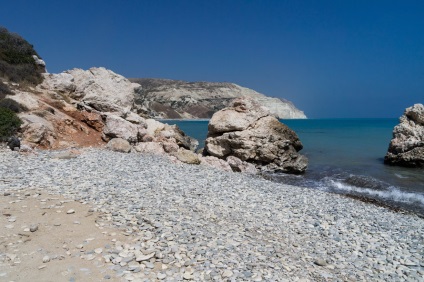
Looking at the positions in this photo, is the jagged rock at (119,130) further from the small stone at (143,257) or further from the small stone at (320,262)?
the small stone at (320,262)

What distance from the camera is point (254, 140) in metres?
24.4

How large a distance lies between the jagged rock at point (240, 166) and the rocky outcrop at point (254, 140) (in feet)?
0.26

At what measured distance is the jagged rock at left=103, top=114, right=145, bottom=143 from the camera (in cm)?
2217

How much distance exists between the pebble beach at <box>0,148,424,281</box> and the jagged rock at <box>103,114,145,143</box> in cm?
775

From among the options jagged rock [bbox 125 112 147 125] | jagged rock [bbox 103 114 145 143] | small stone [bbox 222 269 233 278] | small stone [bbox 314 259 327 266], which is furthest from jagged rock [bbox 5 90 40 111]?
small stone [bbox 314 259 327 266]

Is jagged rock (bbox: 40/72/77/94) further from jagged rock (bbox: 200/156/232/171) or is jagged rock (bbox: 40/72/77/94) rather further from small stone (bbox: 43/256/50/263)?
small stone (bbox: 43/256/50/263)

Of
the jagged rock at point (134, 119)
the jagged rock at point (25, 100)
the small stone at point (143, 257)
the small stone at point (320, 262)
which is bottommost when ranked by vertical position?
the small stone at point (320, 262)

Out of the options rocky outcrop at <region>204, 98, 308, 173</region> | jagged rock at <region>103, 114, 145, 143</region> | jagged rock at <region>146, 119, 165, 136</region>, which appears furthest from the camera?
jagged rock at <region>146, 119, 165, 136</region>

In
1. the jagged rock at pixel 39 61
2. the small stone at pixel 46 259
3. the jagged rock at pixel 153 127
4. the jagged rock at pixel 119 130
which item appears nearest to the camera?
the small stone at pixel 46 259

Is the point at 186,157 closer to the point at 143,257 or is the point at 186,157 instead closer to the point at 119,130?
the point at 119,130

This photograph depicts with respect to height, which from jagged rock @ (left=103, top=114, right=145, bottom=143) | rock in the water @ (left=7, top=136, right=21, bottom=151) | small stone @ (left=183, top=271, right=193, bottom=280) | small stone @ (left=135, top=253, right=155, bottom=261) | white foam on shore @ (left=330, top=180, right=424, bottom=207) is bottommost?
white foam on shore @ (left=330, top=180, right=424, bottom=207)

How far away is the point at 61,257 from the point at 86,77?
2718cm

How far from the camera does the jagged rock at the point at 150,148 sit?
835 inches

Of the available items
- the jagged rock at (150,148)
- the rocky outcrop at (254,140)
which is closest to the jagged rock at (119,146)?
the jagged rock at (150,148)
